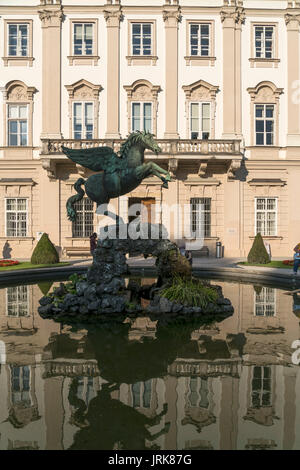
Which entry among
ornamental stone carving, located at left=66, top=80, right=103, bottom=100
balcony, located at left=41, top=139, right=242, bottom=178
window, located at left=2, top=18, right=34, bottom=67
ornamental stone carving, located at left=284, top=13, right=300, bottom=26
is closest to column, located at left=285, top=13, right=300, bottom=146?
ornamental stone carving, located at left=284, top=13, right=300, bottom=26

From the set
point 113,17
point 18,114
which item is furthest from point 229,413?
point 113,17

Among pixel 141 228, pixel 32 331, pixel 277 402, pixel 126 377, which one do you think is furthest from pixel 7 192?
pixel 277 402

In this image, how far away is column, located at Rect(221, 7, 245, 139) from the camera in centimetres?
2023

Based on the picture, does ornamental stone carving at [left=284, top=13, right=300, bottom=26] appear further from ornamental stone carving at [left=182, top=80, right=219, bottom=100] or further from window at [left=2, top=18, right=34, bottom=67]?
window at [left=2, top=18, right=34, bottom=67]

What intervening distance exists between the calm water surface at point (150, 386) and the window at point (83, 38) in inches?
757

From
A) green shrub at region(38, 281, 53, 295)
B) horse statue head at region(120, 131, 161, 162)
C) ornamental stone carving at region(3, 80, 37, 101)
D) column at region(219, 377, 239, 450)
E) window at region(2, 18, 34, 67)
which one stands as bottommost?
column at region(219, 377, 239, 450)

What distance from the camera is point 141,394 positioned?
397cm

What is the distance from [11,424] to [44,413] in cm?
35

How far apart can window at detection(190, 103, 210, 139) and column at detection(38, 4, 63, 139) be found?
27.9ft

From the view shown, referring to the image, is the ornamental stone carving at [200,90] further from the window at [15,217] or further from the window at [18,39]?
the window at [15,217]

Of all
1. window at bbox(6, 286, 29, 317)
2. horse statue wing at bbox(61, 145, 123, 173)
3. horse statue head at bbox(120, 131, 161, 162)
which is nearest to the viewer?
window at bbox(6, 286, 29, 317)

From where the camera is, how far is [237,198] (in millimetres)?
20344
